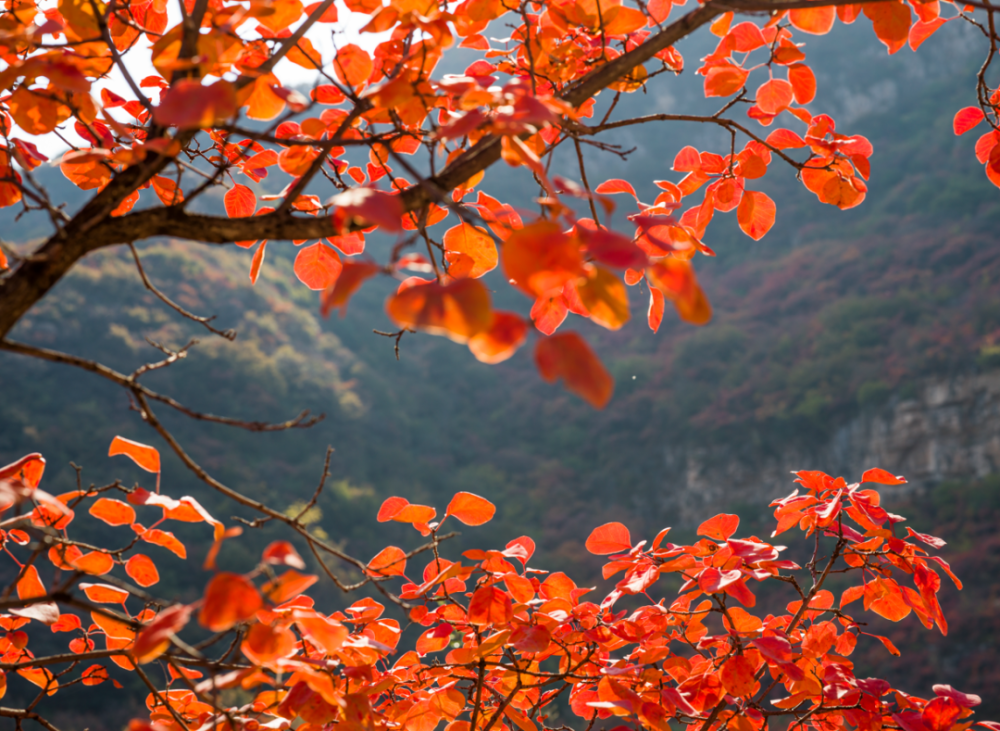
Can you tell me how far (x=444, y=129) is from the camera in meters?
0.42

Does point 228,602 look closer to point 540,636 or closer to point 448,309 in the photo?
point 448,309

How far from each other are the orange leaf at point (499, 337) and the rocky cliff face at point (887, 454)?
235 inches

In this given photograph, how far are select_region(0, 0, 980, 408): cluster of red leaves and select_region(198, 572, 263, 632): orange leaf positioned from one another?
0.60 feet

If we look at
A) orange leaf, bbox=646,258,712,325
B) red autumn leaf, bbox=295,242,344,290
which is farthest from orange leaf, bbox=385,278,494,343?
red autumn leaf, bbox=295,242,344,290

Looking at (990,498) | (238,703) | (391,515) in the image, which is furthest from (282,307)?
(391,515)

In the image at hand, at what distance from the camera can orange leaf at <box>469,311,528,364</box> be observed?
308mm

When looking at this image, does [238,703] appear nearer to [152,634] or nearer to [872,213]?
[152,634]

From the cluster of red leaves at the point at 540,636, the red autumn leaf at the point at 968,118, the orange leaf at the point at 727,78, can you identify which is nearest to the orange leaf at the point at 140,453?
the cluster of red leaves at the point at 540,636

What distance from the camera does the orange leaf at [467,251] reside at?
0.66 m

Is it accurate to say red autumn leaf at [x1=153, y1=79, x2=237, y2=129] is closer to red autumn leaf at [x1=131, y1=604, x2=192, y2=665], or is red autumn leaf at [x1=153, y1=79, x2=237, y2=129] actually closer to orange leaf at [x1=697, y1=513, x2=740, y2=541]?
red autumn leaf at [x1=131, y1=604, x2=192, y2=665]

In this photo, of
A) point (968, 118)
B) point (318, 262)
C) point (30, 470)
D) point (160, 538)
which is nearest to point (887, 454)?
point (968, 118)

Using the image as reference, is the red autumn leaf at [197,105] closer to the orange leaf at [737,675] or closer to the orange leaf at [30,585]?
the orange leaf at [30,585]

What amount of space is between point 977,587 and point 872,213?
328 inches

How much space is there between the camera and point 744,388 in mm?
8953
